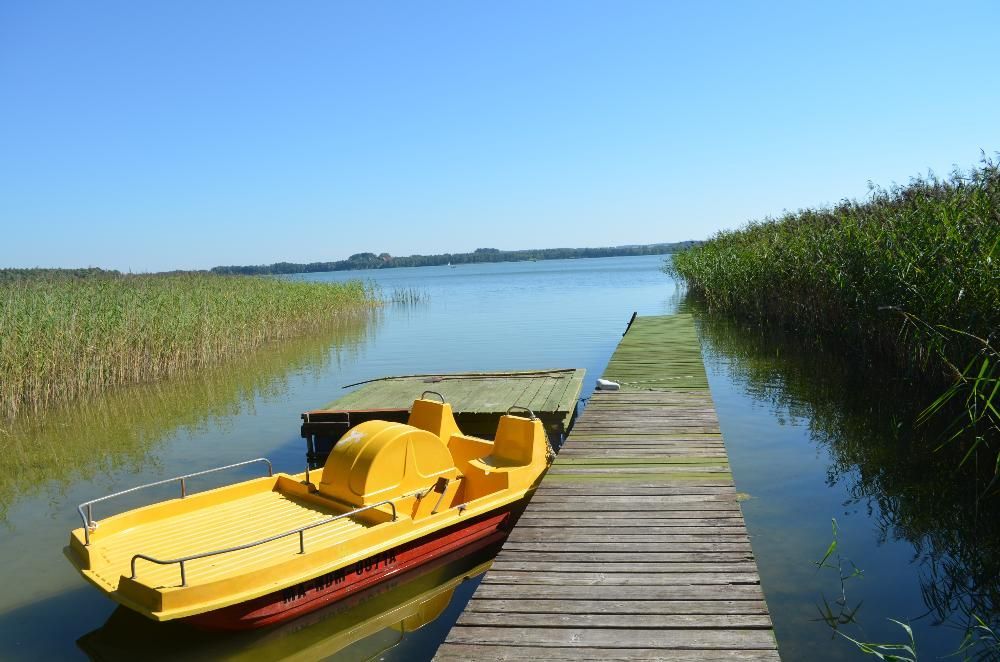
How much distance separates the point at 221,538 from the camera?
5688 millimetres

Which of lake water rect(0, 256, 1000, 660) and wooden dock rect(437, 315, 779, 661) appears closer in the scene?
wooden dock rect(437, 315, 779, 661)

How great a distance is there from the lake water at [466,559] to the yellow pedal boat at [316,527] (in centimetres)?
41

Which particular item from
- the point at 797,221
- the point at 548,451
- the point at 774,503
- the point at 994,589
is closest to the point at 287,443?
the point at 548,451

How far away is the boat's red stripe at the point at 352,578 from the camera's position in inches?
195

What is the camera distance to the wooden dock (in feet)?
12.3

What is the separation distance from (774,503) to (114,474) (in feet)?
26.7

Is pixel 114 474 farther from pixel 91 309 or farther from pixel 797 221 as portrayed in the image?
pixel 797 221

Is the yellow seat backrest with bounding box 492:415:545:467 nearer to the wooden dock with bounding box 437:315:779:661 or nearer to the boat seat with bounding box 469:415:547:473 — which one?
the boat seat with bounding box 469:415:547:473

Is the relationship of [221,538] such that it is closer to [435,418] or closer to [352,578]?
[352,578]

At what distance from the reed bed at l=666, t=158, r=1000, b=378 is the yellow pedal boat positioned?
3.63m

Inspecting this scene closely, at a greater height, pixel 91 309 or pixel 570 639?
pixel 91 309

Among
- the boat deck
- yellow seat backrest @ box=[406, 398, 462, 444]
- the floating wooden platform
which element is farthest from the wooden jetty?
the boat deck

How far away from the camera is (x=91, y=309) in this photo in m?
15.1

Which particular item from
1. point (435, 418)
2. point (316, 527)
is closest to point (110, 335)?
point (435, 418)
